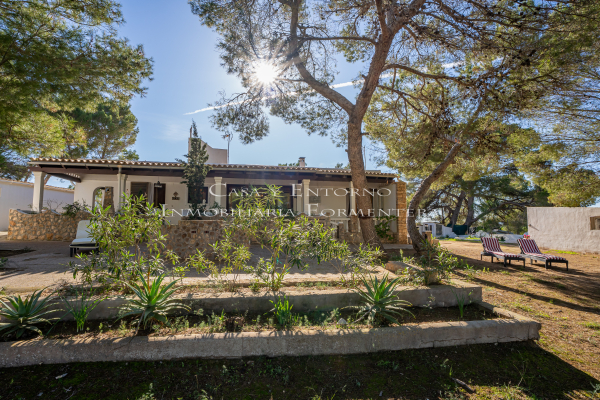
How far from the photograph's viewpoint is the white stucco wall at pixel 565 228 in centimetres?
998

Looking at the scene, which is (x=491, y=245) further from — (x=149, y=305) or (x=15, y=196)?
(x=15, y=196)

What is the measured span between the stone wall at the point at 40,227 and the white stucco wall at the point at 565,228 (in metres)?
18.7

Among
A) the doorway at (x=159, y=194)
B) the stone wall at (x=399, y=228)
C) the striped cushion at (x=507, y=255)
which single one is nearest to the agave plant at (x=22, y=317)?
the stone wall at (x=399, y=228)

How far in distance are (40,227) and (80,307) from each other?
1040cm

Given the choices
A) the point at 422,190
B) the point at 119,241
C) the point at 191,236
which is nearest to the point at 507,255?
the point at 422,190

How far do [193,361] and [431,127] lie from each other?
826 cm

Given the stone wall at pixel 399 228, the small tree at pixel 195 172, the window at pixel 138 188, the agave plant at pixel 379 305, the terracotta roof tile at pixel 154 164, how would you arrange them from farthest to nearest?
the window at pixel 138 188 < the terracotta roof tile at pixel 154 164 < the stone wall at pixel 399 228 < the small tree at pixel 195 172 < the agave plant at pixel 379 305

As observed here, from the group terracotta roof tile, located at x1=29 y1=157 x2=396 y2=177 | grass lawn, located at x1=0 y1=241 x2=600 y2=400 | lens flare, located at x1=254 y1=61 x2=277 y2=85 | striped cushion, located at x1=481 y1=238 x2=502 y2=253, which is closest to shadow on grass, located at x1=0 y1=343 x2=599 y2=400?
grass lawn, located at x1=0 y1=241 x2=600 y2=400

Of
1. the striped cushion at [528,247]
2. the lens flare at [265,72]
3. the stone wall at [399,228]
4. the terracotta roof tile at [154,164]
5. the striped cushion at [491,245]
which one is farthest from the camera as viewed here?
the terracotta roof tile at [154,164]

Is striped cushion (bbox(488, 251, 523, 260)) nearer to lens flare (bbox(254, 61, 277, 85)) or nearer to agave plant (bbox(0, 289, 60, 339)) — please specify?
lens flare (bbox(254, 61, 277, 85))

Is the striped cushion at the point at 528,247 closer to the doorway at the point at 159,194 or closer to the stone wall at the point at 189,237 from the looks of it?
the stone wall at the point at 189,237

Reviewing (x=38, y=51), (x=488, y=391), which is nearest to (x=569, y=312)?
Answer: (x=488, y=391)

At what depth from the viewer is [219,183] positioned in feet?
35.8

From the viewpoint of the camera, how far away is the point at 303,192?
38.8 feet
